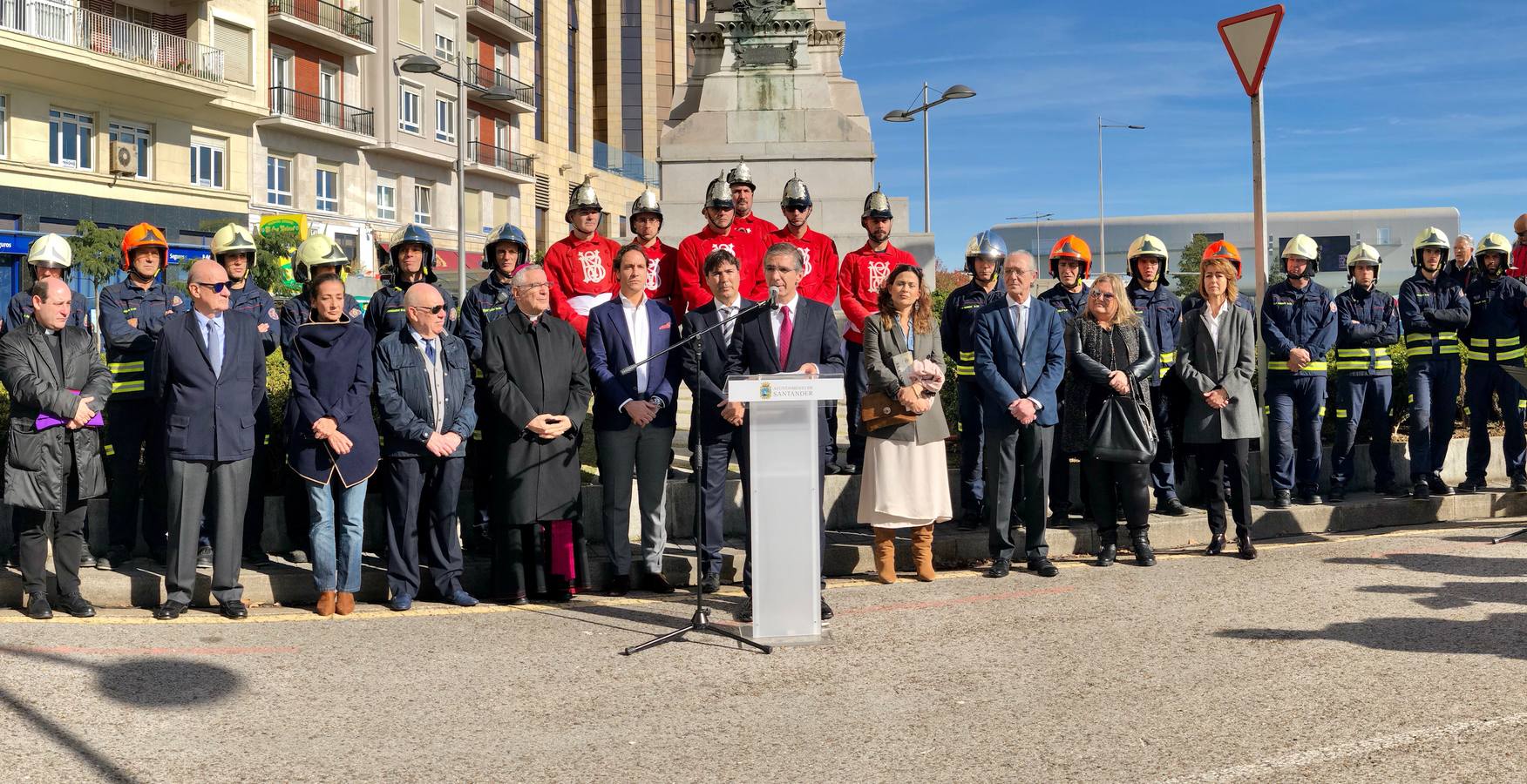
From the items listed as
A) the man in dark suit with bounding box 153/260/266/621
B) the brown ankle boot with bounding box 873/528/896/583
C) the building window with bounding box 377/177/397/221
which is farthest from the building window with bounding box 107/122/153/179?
the brown ankle boot with bounding box 873/528/896/583

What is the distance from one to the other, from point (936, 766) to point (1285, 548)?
529 cm

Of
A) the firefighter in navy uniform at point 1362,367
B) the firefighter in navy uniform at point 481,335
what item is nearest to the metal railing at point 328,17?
the firefighter in navy uniform at point 481,335

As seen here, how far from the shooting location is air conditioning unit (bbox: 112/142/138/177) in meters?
31.8

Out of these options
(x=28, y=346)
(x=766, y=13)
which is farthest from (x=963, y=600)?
(x=766, y=13)

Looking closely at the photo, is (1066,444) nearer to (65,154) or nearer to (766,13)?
(766,13)

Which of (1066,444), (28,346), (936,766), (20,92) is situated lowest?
(936,766)

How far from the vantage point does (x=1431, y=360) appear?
10602 millimetres

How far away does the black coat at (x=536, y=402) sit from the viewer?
7.39 meters

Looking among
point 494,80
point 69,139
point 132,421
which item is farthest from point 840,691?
point 494,80

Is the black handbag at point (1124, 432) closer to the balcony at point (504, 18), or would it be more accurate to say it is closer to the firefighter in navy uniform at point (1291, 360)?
the firefighter in navy uniform at point (1291, 360)

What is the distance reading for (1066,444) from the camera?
8.54 m

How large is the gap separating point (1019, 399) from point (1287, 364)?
9.66 feet

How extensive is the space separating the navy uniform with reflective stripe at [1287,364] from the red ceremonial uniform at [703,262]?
381 centimetres

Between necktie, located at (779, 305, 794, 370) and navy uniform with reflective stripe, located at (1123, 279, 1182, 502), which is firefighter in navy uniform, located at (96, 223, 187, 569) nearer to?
necktie, located at (779, 305, 794, 370)
